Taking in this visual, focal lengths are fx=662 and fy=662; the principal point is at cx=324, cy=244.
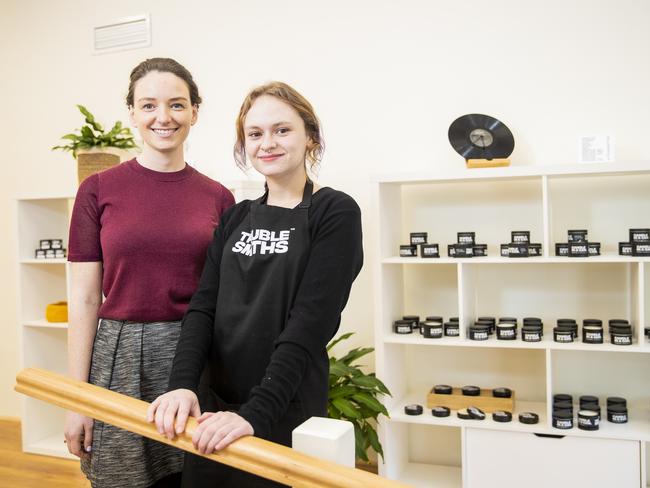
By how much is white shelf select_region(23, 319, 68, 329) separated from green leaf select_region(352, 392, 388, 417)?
1706 millimetres

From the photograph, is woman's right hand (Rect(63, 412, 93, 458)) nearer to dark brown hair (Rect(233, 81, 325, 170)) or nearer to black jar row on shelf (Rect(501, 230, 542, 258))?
dark brown hair (Rect(233, 81, 325, 170))

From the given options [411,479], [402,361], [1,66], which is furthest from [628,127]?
[1,66]

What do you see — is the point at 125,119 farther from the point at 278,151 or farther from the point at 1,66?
the point at 278,151

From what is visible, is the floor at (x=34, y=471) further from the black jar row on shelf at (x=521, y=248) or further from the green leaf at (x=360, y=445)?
the black jar row on shelf at (x=521, y=248)

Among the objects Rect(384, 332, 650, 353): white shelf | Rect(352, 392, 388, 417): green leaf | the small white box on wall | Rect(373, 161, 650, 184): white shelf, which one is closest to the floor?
Rect(352, 392, 388, 417): green leaf

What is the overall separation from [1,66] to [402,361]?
323 centimetres

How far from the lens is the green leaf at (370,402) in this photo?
299 centimetres

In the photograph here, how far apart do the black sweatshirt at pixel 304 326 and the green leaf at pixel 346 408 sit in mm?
1667

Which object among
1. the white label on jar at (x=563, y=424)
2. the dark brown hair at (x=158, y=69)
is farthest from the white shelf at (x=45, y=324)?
the white label on jar at (x=563, y=424)

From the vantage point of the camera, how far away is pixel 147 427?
972 millimetres

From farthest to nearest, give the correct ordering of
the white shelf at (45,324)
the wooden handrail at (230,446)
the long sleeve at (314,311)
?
the white shelf at (45,324) < the long sleeve at (314,311) < the wooden handrail at (230,446)

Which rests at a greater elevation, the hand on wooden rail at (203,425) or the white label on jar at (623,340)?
the hand on wooden rail at (203,425)

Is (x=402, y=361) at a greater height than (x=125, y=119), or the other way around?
(x=125, y=119)

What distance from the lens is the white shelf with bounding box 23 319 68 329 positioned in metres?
3.66
